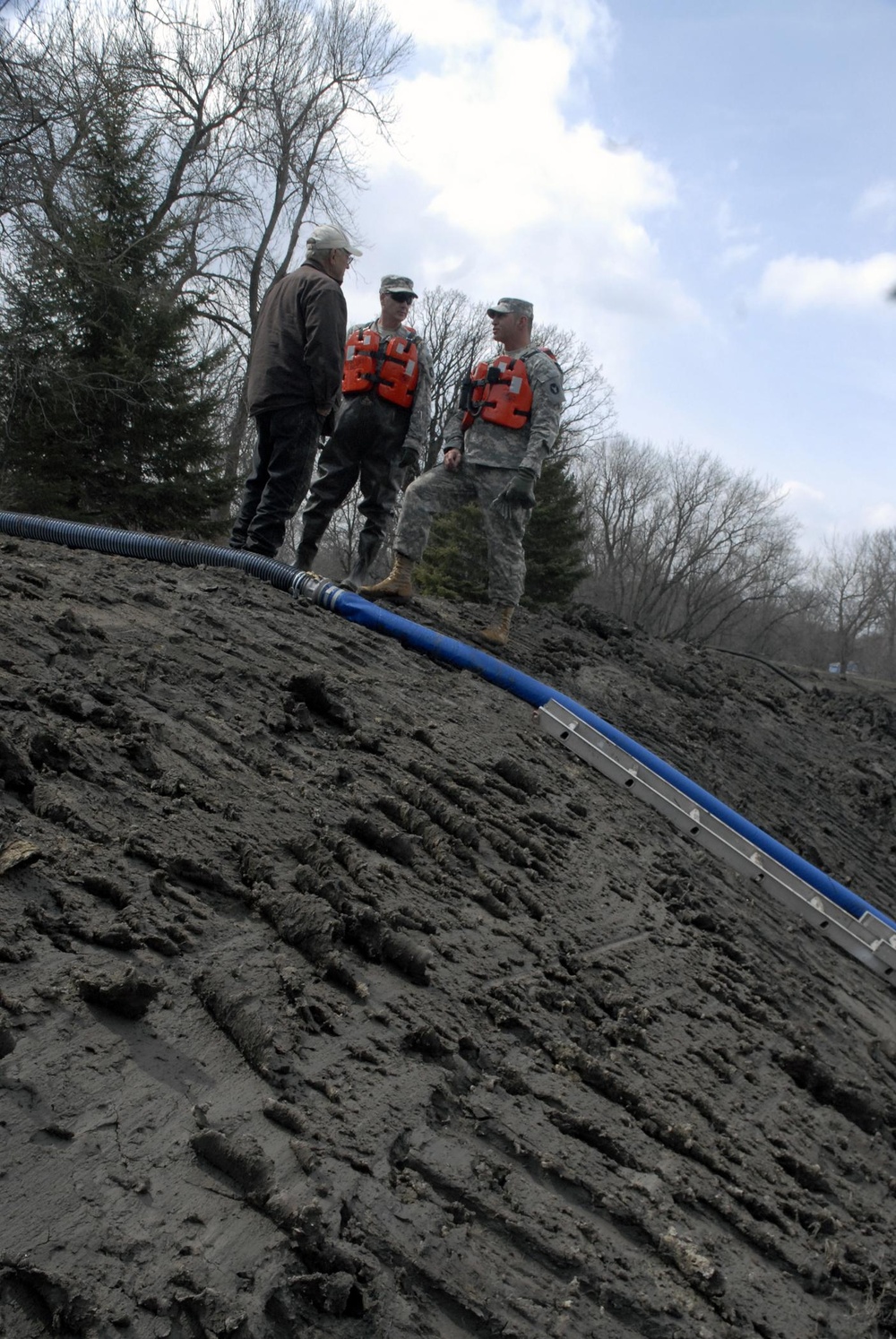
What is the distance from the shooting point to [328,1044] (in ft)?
7.23

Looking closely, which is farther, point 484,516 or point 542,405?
point 484,516

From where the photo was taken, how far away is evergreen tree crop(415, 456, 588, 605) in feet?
60.2

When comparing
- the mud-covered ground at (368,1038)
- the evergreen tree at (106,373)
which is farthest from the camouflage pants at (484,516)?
the evergreen tree at (106,373)

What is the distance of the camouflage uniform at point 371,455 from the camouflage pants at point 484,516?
178mm

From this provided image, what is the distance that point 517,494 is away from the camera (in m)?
6.60

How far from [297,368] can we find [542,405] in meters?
1.64

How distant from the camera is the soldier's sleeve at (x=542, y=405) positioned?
6664 millimetres

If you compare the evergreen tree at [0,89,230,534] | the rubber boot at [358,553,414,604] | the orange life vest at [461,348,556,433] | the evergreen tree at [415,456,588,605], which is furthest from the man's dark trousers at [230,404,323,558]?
the evergreen tree at [415,456,588,605]

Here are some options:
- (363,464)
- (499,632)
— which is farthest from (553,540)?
(363,464)

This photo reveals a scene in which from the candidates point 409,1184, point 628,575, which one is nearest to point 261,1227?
point 409,1184

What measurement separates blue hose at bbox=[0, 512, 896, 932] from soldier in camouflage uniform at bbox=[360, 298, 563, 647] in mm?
856

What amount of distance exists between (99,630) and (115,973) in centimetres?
198

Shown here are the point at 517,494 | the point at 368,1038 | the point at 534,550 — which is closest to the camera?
the point at 368,1038

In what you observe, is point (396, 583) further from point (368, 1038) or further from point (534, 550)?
point (534, 550)
